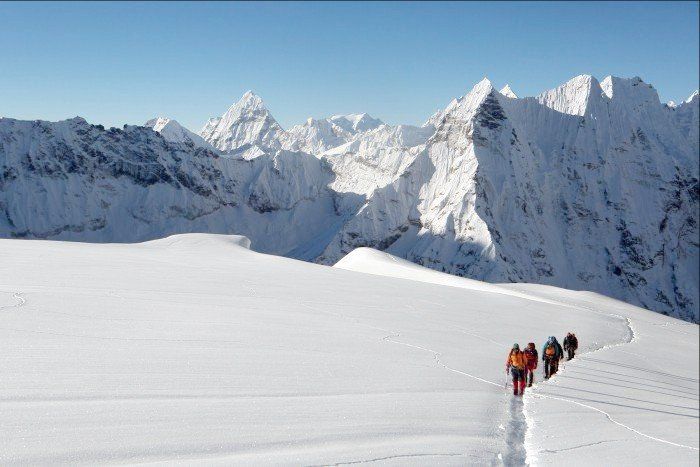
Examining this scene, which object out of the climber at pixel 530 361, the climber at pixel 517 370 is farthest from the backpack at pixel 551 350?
the climber at pixel 517 370

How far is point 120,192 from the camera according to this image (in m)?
179

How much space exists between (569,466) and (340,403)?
3627 millimetres

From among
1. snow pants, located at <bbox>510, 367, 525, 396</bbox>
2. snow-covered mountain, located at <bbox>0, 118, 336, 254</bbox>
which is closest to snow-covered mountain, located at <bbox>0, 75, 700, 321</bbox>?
snow-covered mountain, located at <bbox>0, 118, 336, 254</bbox>

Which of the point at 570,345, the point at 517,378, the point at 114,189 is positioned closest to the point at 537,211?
the point at 114,189

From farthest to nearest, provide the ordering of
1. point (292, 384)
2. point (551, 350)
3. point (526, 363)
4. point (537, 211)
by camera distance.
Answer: point (537, 211)
point (551, 350)
point (526, 363)
point (292, 384)

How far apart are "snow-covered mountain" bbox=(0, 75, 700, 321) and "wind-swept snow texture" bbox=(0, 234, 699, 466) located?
451 ft

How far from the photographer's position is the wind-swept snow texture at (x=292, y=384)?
7.69 metres

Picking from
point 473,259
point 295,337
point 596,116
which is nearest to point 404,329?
point 295,337

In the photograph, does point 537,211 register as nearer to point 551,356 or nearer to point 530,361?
point 551,356

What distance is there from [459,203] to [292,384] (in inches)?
6368

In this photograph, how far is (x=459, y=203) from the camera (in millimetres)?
168125

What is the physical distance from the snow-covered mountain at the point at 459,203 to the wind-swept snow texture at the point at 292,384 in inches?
5416

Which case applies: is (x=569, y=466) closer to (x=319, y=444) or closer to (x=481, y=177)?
(x=319, y=444)

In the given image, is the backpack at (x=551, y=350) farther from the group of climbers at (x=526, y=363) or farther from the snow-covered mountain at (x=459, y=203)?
the snow-covered mountain at (x=459, y=203)
